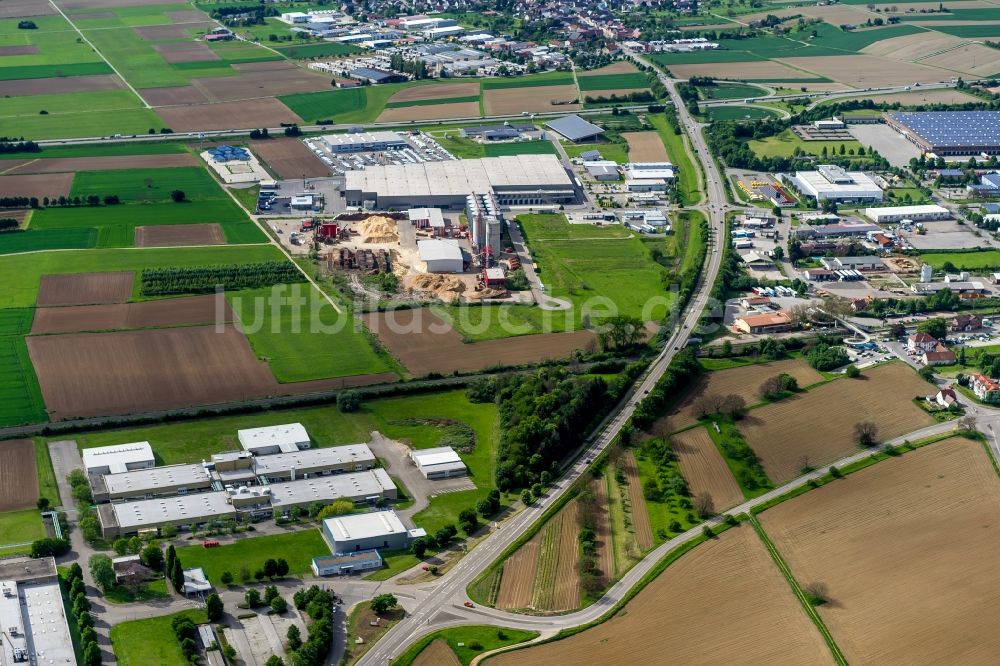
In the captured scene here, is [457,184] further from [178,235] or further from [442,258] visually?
[178,235]

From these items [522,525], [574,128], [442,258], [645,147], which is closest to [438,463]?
[522,525]

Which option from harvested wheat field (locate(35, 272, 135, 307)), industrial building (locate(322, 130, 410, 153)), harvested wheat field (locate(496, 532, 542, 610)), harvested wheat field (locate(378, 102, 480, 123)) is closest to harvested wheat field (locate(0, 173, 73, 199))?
harvested wheat field (locate(35, 272, 135, 307))

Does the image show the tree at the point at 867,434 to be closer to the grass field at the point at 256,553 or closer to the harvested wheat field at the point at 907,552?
the harvested wheat field at the point at 907,552

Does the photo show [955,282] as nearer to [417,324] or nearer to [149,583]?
Answer: [417,324]

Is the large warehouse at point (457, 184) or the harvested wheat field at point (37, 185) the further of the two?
the harvested wheat field at point (37, 185)

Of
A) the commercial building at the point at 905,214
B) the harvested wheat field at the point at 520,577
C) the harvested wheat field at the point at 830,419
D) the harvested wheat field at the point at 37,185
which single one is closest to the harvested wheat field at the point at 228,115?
the harvested wheat field at the point at 37,185

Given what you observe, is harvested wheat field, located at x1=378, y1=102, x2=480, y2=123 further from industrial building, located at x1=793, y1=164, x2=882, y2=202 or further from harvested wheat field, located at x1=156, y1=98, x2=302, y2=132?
industrial building, located at x1=793, y1=164, x2=882, y2=202

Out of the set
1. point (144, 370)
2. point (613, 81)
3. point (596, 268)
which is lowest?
point (596, 268)
